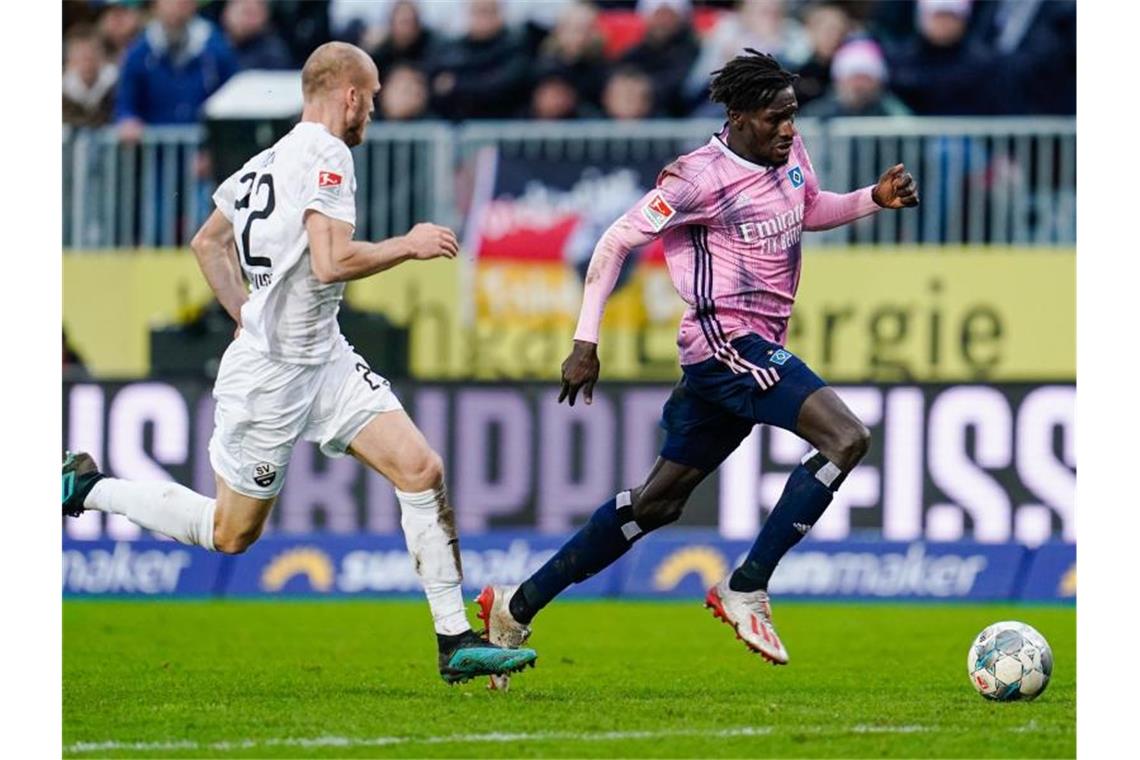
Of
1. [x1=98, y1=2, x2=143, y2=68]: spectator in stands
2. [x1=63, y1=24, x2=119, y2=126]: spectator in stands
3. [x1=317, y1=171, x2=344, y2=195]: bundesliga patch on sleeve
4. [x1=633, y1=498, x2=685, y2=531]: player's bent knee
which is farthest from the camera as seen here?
[x1=98, y1=2, x2=143, y2=68]: spectator in stands

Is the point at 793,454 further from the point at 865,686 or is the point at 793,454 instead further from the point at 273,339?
the point at 273,339

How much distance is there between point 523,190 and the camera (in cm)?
1662

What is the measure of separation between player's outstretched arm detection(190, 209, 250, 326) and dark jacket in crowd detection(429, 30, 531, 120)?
8112mm

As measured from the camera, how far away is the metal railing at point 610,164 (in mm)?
16375

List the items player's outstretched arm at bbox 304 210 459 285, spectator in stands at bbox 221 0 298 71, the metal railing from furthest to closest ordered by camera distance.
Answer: spectator in stands at bbox 221 0 298 71 < the metal railing < player's outstretched arm at bbox 304 210 459 285

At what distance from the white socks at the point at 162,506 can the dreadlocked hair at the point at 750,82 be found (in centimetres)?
281

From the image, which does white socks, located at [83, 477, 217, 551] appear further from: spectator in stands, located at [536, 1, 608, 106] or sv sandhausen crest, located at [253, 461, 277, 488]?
spectator in stands, located at [536, 1, 608, 106]

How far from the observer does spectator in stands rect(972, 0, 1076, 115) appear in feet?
54.9

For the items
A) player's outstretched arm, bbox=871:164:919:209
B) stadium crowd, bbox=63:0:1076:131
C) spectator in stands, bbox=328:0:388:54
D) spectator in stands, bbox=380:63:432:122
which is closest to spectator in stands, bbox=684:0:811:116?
stadium crowd, bbox=63:0:1076:131

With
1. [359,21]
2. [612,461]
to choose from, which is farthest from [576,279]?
[359,21]

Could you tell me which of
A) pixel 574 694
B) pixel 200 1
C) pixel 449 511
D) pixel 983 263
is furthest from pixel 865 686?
pixel 200 1

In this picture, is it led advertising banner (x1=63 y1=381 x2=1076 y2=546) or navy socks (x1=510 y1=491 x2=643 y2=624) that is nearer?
navy socks (x1=510 y1=491 x2=643 y2=624)

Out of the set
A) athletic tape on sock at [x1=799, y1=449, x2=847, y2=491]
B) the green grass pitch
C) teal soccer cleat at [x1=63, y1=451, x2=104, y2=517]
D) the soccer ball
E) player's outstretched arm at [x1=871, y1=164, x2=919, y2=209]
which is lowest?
the green grass pitch

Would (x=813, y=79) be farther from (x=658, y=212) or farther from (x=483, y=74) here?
(x=658, y=212)
